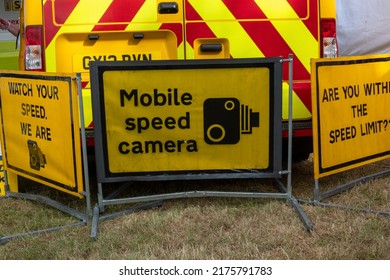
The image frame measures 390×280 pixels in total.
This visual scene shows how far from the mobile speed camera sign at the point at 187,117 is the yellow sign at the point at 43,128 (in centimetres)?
20

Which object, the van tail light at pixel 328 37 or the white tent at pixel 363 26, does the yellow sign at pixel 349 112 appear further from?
the white tent at pixel 363 26

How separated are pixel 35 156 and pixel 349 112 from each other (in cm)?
243

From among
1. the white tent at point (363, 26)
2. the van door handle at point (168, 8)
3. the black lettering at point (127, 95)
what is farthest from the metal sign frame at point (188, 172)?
the white tent at point (363, 26)

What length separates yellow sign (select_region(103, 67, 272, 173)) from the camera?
369 centimetres

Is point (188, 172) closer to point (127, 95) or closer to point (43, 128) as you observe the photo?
point (127, 95)

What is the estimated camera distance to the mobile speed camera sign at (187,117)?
3.67 meters

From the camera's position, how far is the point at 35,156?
4.00 meters

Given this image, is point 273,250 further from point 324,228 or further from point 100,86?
point 100,86

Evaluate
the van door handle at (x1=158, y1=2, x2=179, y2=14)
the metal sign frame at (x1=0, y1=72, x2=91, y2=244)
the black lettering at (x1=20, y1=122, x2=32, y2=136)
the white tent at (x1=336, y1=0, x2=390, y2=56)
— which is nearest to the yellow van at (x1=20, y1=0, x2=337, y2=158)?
A: the van door handle at (x1=158, y1=2, x2=179, y2=14)

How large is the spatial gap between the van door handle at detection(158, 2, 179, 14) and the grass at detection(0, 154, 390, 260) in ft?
4.67

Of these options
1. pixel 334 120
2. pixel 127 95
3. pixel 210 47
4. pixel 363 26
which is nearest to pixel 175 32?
pixel 210 47

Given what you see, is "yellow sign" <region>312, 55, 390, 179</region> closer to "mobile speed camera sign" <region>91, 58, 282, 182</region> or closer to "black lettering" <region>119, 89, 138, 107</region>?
"mobile speed camera sign" <region>91, 58, 282, 182</region>

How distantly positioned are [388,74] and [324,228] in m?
1.63

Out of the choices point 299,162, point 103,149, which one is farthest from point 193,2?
point 299,162
